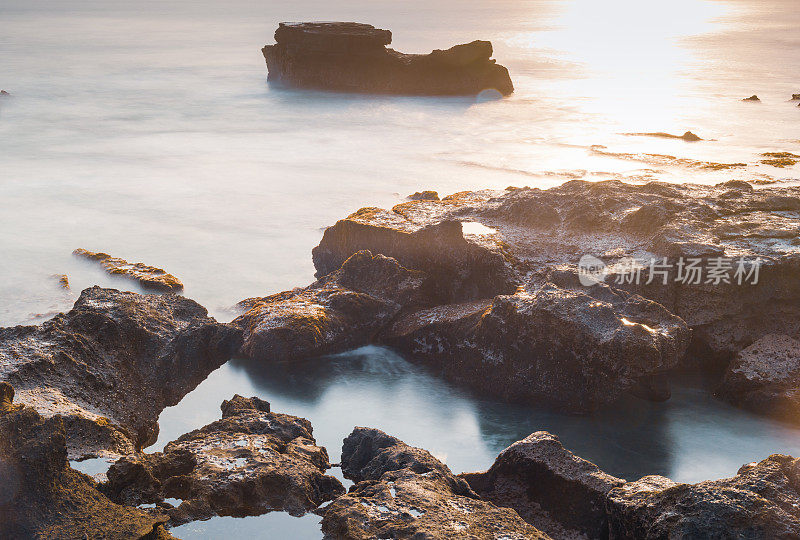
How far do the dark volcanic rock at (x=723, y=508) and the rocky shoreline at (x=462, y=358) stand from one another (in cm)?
1

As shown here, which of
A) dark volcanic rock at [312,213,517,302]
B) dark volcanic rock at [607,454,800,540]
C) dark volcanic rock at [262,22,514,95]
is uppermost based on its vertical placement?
dark volcanic rock at [262,22,514,95]

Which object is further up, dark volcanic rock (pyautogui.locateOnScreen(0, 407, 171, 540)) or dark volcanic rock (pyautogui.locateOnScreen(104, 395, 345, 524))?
dark volcanic rock (pyautogui.locateOnScreen(0, 407, 171, 540))

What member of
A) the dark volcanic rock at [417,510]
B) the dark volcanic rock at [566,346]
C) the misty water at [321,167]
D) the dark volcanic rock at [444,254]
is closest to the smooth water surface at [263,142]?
the misty water at [321,167]

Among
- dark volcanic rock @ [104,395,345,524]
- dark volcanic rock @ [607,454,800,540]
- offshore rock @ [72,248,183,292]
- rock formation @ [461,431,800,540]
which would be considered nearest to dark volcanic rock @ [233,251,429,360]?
offshore rock @ [72,248,183,292]

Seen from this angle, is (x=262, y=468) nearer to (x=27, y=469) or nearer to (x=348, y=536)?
(x=348, y=536)

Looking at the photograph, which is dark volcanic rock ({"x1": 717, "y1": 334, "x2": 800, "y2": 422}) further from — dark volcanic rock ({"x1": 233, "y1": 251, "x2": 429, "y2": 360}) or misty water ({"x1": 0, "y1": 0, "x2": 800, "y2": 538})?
dark volcanic rock ({"x1": 233, "y1": 251, "x2": 429, "y2": 360})

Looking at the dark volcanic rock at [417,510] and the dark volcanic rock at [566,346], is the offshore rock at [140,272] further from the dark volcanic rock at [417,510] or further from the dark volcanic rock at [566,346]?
the dark volcanic rock at [417,510]

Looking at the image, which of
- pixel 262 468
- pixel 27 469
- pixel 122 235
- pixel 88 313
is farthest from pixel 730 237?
pixel 122 235

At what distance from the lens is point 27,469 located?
15.2 ft

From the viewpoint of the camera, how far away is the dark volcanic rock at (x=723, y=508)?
182 inches

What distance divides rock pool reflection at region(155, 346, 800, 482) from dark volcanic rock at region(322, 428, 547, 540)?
144 centimetres

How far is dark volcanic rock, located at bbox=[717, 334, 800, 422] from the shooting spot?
7.51 metres

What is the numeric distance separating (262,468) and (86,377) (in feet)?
6.89

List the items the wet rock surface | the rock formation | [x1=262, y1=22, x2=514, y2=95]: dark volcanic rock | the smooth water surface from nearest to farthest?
the rock formation, the wet rock surface, the smooth water surface, [x1=262, y1=22, x2=514, y2=95]: dark volcanic rock
